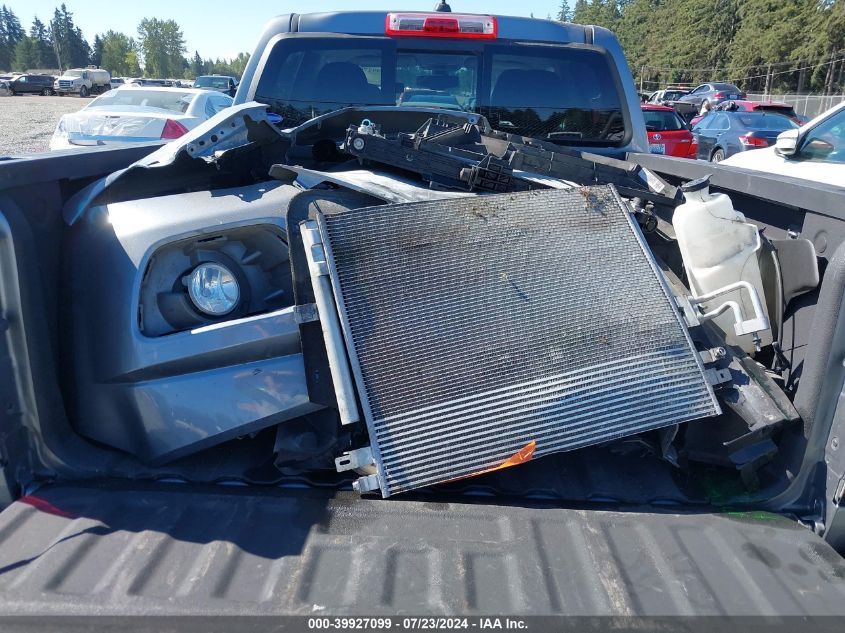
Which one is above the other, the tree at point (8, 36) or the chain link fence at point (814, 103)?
the tree at point (8, 36)

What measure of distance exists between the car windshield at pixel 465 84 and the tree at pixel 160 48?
95.3 meters

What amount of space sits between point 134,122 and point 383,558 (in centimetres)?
1060

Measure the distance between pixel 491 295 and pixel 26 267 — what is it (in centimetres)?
148

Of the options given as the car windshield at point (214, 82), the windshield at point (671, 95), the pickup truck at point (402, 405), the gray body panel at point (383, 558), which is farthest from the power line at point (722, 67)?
the gray body panel at point (383, 558)

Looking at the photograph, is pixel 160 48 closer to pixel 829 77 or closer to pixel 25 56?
pixel 25 56

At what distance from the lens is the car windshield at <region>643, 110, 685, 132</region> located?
14198 millimetres

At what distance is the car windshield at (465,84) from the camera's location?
12.6 feet

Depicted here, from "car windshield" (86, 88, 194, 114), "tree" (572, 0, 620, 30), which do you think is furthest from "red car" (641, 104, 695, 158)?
"tree" (572, 0, 620, 30)

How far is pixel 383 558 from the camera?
1.75 m

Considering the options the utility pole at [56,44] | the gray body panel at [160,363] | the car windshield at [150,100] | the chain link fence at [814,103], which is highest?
the utility pole at [56,44]

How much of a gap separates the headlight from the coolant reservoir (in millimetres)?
1747

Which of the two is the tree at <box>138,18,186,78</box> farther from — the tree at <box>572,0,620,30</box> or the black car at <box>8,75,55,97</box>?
the tree at <box>572,0,620,30</box>

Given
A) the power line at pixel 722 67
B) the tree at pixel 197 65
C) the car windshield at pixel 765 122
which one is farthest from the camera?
the tree at pixel 197 65

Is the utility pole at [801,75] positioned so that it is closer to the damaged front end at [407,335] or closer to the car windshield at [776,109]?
the car windshield at [776,109]
